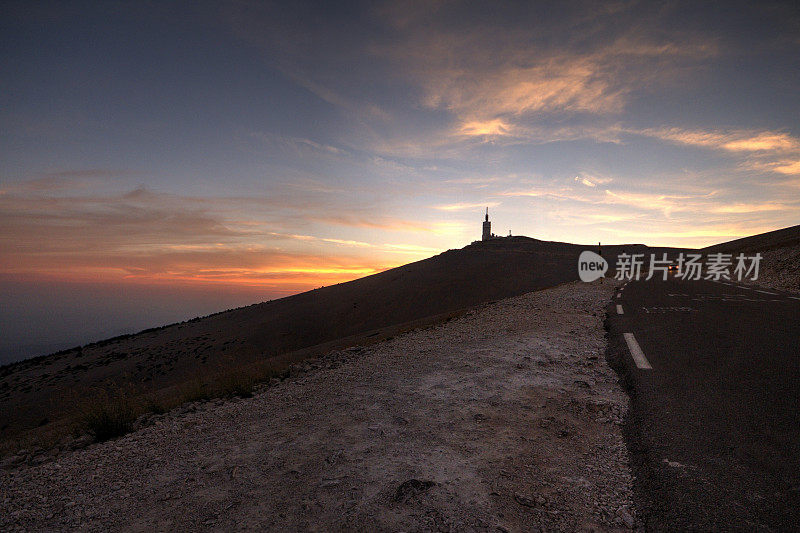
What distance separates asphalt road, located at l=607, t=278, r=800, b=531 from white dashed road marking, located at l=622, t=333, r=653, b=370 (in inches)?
0.7

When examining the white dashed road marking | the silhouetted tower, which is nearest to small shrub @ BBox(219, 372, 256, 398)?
the white dashed road marking

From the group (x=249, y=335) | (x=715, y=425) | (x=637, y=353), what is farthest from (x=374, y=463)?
(x=249, y=335)

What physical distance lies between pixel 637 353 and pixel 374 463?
5991 mm

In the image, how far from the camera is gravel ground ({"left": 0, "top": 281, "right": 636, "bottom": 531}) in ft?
9.10

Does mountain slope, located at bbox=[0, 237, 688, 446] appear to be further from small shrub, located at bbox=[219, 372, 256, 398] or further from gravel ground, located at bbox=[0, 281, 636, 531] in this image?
gravel ground, located at bbox=[0, 281, 636, 531]

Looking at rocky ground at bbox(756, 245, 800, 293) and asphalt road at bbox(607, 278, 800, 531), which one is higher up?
rocky ground at bbox(756, 245, 800, 293)

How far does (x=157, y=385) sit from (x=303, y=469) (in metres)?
26.5

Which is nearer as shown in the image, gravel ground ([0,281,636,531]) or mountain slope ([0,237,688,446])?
gravel ground ([0,281,636,531])

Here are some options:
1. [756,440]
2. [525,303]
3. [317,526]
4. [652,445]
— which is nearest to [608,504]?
[652,445]

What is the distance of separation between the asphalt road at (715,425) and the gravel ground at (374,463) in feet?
0.97

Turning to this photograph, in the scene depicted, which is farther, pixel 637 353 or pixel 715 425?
pixel 637 353

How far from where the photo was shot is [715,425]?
3.78 m

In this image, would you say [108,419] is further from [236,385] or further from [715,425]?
[715,425]

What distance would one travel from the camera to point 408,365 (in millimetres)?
7086
